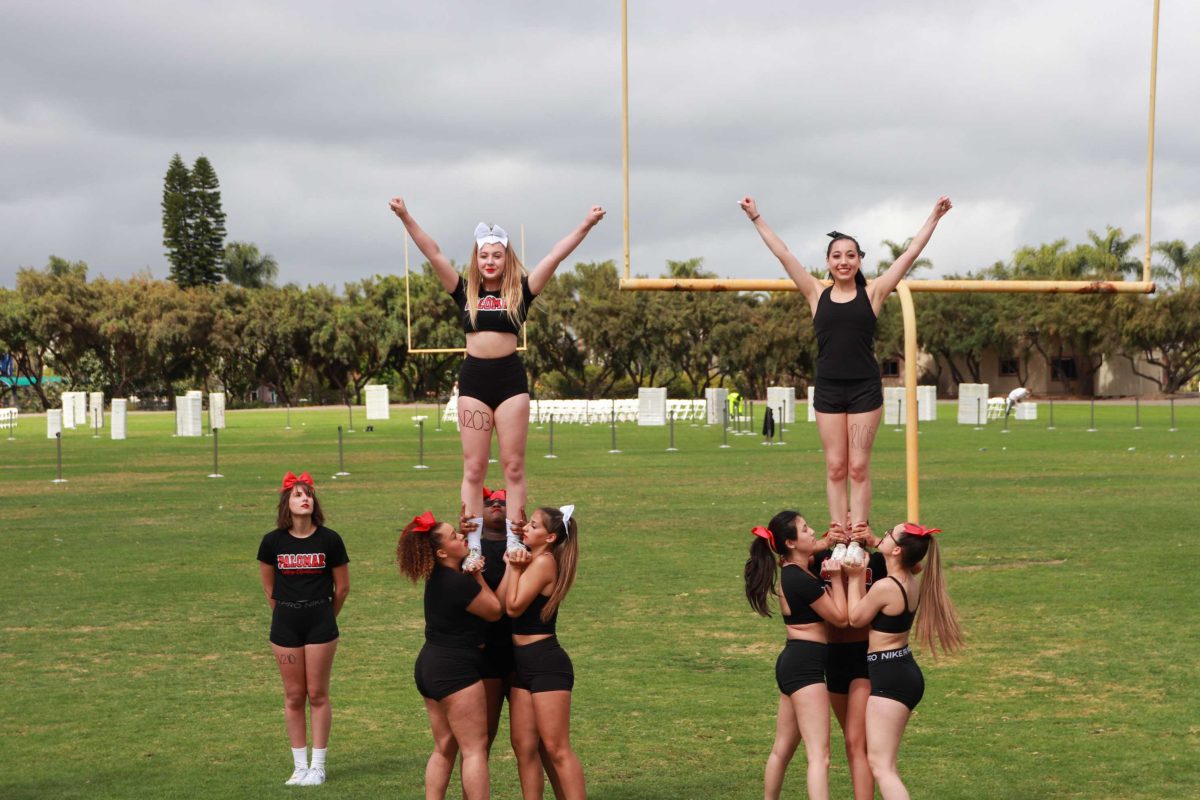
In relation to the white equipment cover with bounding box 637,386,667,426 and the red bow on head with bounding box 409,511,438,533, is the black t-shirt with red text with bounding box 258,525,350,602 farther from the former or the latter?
the white equipment cover with bounding box 637,386,667,426

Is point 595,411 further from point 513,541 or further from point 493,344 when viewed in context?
point 493,344

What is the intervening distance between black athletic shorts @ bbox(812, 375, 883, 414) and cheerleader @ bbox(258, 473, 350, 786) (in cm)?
341

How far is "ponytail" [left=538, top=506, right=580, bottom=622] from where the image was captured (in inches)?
255

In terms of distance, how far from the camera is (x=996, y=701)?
10.5 meters

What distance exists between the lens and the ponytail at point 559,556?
6.46 meters

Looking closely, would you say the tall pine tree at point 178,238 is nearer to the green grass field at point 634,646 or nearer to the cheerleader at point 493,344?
the green grass field at point 634,646

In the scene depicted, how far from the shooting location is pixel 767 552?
6594 millimetres

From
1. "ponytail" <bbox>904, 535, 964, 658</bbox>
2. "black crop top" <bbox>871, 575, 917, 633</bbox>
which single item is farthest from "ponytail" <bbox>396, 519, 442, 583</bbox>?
"ponytail" <bbox>904, 535, 964, 658</bbox>

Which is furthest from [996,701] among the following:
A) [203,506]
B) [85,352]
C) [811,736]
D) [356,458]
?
[85,352]

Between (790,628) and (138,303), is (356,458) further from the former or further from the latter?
(138,303)

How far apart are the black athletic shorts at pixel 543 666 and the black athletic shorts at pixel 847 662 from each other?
127 cm

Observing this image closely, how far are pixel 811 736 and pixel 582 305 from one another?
80905 millimetres

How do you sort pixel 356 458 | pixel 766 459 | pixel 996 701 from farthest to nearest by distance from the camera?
pixel 356 458 → pixel 766 459 → pixel 996 701

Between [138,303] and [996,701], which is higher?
[138,303]
